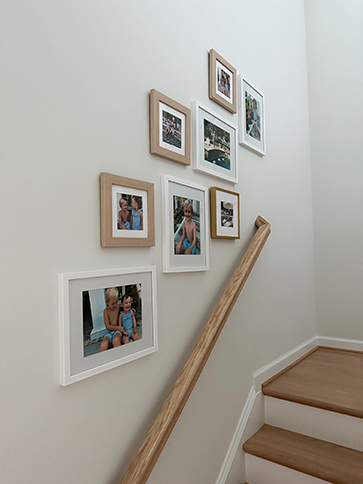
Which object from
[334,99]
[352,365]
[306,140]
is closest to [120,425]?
[352,365]

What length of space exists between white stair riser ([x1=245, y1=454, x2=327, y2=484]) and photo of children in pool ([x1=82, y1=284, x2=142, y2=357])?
0.99 metres

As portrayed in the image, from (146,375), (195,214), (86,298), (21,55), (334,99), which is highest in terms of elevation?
(334,99)

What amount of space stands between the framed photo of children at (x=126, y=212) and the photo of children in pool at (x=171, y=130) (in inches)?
8.8

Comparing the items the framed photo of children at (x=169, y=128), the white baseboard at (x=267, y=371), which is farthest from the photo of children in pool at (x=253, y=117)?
the white baseboard at (x=267, y=371)

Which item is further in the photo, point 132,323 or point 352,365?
point 352,365

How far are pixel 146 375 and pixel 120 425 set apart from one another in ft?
0.57

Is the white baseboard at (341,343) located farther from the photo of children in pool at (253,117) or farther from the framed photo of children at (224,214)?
the photo of children in pool at (253,117)

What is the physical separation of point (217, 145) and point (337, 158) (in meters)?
1.47

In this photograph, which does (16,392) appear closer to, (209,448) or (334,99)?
(209,448)

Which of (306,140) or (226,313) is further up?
(306,140)

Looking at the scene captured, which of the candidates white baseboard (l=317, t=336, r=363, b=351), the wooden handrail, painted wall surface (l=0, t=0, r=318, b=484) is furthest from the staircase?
the wooden handrail

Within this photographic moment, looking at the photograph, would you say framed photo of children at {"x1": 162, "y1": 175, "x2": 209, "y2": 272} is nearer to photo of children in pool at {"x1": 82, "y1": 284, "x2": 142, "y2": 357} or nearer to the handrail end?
photo of children in pool at {"x1": 82, "y1": 284, "x2": 142, "y2": 357}

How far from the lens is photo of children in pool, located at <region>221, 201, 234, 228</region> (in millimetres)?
1574

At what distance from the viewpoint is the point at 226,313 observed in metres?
1.42
